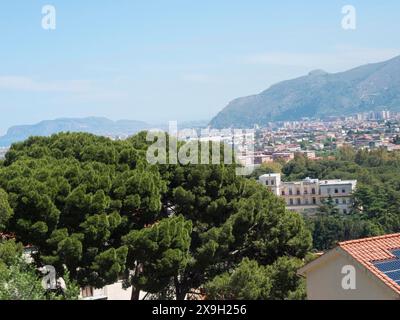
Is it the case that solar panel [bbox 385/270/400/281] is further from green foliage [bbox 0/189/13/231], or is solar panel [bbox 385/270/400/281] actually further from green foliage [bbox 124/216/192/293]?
green foliage [bbox 0/189/13/231]

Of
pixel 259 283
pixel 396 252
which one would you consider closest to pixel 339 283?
pixel 396 252

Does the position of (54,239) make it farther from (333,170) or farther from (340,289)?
(333,170)

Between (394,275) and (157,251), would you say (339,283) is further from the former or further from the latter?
(157,251)

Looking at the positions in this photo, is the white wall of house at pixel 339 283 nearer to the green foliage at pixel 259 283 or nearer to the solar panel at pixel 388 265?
the solar panel at pixel 388 265

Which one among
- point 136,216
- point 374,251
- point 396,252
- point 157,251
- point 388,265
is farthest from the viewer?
point 136,216
